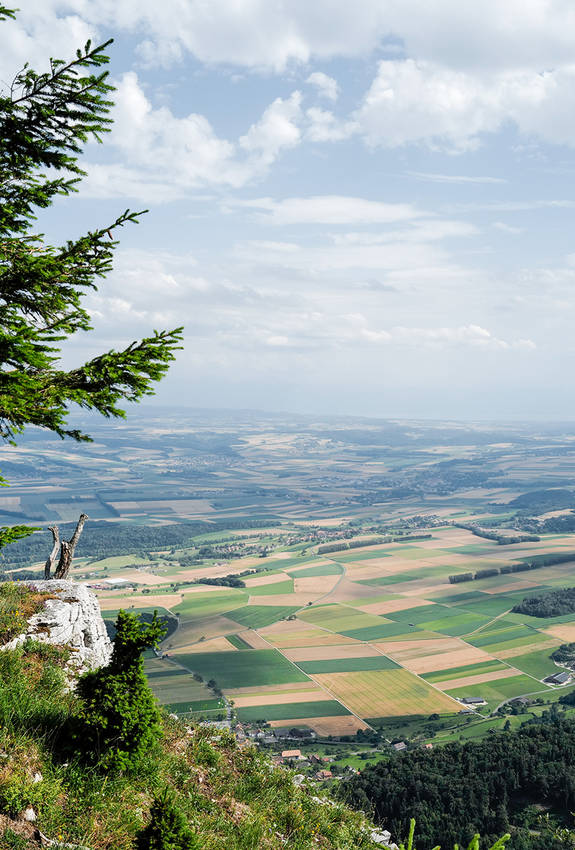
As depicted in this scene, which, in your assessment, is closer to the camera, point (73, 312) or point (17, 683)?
point (73, 312)

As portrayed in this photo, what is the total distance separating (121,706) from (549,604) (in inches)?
4488

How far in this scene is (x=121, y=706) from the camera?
893cm

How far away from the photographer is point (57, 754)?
892 centimetres

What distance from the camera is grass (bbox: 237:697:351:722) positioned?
204 feet

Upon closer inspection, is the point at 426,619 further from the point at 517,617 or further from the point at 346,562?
the point at 346,562

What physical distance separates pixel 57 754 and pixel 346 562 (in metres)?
137

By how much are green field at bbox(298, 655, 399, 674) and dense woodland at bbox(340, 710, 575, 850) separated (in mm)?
33429

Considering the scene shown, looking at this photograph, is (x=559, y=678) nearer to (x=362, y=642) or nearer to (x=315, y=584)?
(x=362, y=642)

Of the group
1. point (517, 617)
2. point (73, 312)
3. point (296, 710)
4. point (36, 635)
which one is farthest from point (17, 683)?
point (517, 617)

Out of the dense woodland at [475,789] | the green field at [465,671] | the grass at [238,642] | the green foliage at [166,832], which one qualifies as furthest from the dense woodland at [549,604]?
the green foliage at [166,832]

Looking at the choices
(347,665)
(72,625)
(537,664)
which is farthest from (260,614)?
(72,625)

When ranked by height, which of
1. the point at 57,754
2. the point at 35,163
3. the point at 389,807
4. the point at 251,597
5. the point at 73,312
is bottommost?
the point at 251,597

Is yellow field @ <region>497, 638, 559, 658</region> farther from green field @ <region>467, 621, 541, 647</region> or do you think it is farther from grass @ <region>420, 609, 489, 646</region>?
grass @ <region>420, 609, 489, 646</region>

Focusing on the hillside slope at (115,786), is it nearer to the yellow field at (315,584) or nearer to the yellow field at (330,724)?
the yellow field at (330,724)
